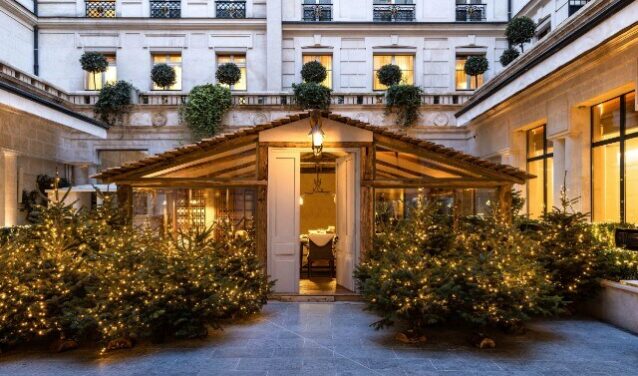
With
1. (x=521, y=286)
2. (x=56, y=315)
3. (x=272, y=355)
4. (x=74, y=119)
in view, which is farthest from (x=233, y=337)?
(x=74, y=119)

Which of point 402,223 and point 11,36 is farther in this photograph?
point 11,36

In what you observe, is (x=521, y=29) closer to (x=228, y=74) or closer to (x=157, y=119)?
(x=228, y=74)

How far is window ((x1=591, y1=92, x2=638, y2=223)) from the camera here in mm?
9039

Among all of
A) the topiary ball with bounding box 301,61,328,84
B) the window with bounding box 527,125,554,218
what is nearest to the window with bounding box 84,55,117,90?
the topiary ball with bounding box 301,61,328,84

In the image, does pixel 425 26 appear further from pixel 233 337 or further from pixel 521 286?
pixel 233 337

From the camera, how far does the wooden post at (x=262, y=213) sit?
962cm

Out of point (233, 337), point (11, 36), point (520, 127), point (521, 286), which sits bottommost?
point (233, 337)

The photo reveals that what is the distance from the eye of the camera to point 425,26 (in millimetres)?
18047

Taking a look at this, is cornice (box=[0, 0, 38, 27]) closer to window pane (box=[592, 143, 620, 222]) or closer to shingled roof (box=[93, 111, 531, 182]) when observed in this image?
shingled roof (box=[93, 111, 531, 182])

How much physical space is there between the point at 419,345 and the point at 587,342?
100 inches

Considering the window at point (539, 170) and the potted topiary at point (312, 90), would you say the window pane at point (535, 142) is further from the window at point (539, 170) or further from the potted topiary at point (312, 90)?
the potted topiary at point (312, 90)

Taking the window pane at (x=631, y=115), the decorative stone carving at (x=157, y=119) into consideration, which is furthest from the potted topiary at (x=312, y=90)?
the window pane at (x=631, y=115)

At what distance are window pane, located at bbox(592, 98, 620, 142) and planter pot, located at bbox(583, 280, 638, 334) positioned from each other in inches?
137

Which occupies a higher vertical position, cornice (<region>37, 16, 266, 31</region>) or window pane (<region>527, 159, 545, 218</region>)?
cornice (<region>37, 16, 266, 31</region>)
